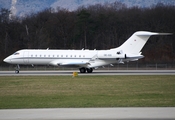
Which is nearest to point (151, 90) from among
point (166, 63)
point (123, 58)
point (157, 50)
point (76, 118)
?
point (76, 118)

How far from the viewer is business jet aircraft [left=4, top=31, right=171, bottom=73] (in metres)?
47.0

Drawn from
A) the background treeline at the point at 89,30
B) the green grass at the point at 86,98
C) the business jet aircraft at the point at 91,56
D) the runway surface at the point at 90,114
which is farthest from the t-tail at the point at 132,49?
the background treeline at the point at 89,30

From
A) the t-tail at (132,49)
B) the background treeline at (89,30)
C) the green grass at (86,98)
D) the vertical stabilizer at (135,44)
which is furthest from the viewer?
the background treeline at (89,30)

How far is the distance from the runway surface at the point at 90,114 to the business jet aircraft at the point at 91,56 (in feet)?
98.3

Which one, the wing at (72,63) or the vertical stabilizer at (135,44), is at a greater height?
the vertical stabilizer at (135,44)

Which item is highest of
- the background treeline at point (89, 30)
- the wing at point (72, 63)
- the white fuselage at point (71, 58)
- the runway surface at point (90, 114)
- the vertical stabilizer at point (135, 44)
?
the background treeline at point (89, 30)

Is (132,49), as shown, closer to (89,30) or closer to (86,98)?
(86,98)

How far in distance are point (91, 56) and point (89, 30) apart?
4157cm

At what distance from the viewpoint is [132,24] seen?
93875mm

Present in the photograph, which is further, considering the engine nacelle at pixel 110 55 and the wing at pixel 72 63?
the wing at pixel 72 63

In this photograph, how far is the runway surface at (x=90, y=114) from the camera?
48.8ft

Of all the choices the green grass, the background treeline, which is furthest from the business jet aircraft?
the background treeline

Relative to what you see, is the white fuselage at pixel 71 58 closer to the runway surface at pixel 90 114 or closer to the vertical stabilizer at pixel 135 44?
the vertical stabilizer at pixel 135 44

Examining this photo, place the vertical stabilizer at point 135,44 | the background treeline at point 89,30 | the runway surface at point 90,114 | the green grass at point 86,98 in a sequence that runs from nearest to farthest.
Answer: the runway surface at point 90,114 < the green grass at point 86,98 < the vertical stabilizer at point 135,44 < the background treeline at point 89,30
